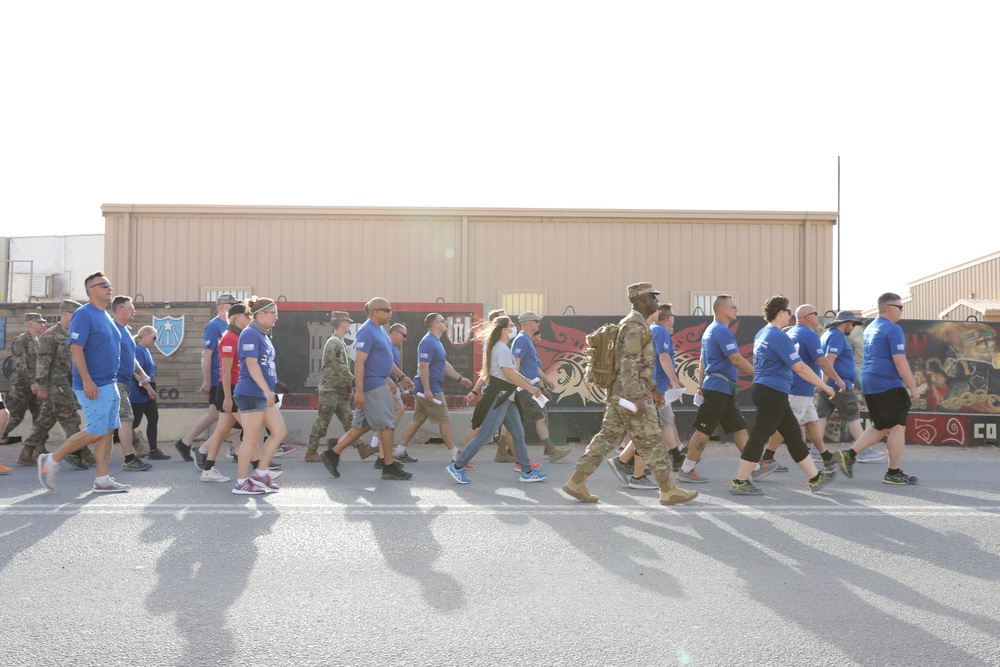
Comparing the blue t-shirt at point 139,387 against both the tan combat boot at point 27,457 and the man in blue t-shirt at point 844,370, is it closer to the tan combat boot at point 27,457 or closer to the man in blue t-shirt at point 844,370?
the tan combat boot at point 27,457

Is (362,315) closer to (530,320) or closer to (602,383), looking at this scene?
(530,320)

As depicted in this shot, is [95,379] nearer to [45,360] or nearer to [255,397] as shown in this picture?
[255,397]

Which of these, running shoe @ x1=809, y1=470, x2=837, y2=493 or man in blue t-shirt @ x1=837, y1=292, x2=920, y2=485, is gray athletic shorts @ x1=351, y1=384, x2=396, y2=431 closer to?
running shoe @ x1=809, y1=470, x2=837, y2=493

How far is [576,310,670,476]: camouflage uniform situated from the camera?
6766mm

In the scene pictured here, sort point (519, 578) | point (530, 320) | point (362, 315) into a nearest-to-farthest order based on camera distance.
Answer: point (519, 578) → point (530, 320) → point (362, 315)

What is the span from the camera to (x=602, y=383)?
6992 mm

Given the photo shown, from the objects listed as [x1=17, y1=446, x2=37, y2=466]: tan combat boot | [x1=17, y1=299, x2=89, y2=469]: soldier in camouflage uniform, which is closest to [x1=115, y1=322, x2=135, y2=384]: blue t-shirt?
[x1=17, y1=299, x2=89, y2=469]: soldier in camouflage uniform

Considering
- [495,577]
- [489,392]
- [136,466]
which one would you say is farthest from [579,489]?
[136,466]

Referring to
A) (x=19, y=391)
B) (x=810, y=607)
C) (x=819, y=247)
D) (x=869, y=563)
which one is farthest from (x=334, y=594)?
(x=819, y=247)

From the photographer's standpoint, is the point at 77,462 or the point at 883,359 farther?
the point at 77,462

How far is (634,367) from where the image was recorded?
686 centimetres

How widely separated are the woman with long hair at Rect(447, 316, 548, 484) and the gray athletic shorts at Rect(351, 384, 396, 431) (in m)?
0.78

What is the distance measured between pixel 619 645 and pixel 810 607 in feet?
3.76

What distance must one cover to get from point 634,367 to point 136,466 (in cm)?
555
